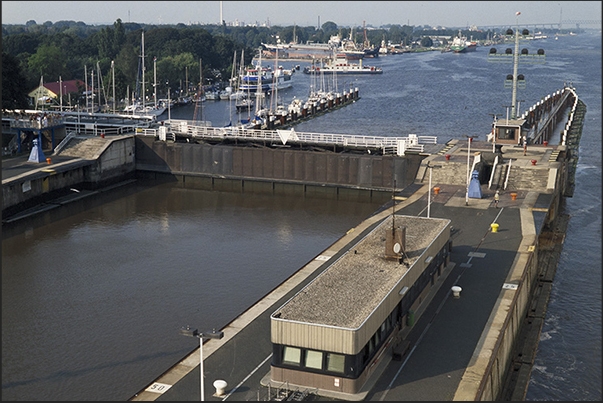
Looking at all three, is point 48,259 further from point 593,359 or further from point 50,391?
point 593,359

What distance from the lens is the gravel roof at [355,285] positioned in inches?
1062

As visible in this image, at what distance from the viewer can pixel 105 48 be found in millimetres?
173000

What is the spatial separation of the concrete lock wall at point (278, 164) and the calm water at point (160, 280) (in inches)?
135

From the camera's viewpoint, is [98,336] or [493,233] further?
[493,233]

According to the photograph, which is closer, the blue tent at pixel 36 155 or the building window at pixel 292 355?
the building window at pixel 292 355

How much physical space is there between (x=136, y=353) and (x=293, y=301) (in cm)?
1013

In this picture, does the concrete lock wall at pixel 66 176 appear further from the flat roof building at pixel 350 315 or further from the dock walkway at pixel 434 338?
the flat roof building at pixel 350 315

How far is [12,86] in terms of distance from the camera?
76.8 m

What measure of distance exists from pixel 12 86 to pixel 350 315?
6135 cm

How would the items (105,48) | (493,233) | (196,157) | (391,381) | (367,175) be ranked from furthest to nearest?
(105,48)
(196,157)
(367,175)
(493,233)
(391,381)

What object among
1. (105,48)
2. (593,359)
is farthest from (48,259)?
(105,48)

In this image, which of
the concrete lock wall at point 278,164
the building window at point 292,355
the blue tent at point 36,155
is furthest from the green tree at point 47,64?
the building window at point 292,355

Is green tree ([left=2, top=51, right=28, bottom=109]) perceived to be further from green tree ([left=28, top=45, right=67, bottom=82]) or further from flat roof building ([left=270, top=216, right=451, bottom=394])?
green tree ([left=28, top=45, right=67, bottom=82])

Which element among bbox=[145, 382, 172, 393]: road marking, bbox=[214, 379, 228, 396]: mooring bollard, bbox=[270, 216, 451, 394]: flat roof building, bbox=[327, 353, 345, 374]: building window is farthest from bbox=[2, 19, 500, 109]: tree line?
bbox=[327, 353, 345, 374]: building window
